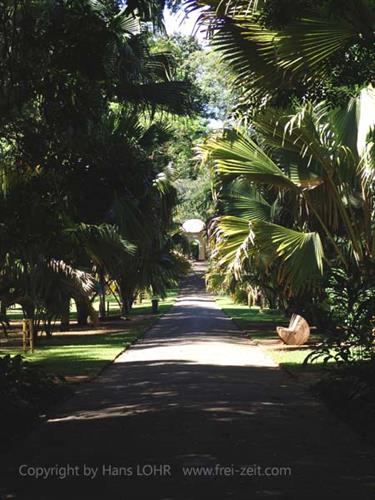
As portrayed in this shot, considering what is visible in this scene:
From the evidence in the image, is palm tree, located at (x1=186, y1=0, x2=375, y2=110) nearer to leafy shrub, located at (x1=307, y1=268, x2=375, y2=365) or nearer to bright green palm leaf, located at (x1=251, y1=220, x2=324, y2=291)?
leafy shrub, located at (x1=307, y1=268, x2=375, y2=365)

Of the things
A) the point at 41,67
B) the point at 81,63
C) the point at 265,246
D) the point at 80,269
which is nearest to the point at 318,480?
the point at 81,63

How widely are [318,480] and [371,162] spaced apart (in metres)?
5.25

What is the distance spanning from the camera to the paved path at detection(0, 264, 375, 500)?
6082 millimetres

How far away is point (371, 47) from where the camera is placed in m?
7.64

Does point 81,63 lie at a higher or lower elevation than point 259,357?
higher

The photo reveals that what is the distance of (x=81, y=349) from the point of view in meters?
20.1

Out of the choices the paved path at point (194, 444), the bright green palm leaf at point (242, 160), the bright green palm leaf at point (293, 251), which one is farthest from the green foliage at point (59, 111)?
the paved path at point (194, 444)

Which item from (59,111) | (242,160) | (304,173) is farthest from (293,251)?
(59,111)

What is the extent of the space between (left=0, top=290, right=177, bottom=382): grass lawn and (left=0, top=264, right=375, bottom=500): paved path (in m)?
1.75

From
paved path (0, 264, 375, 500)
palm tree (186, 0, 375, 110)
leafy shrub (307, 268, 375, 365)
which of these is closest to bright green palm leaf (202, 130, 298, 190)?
leafy shrub (307, 268, 375, 365)

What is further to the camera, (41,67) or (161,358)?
(161,358)

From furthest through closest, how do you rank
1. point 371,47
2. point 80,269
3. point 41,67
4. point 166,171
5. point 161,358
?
point 166,171
point 80,269
point 161,358
point 41,67
point 371,47

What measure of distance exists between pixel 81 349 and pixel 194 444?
12.8 m

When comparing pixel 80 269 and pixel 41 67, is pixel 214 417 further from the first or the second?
pixel 80 269
